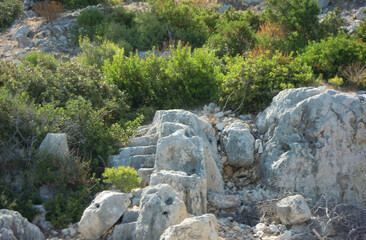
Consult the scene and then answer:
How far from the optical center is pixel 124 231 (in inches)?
203

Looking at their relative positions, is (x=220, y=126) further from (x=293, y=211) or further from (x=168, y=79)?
(x=293, y=211)

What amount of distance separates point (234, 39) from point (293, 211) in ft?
23.1

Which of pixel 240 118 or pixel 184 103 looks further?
pixel 184 103

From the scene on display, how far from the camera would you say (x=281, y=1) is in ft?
37.8

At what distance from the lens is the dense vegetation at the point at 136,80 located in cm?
638

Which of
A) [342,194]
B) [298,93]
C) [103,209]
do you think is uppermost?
[298,93]

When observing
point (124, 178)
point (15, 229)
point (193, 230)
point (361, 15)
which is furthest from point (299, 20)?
point (15, 229)

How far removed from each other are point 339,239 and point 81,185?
3.63 metres

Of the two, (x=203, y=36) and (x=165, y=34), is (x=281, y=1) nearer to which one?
(x=203, y=36)

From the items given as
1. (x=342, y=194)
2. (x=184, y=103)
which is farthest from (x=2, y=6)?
(x=342, y=194)

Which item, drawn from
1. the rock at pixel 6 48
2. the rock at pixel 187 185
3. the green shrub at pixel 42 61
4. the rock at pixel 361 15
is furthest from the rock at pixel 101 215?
the rock at pixel 361 15

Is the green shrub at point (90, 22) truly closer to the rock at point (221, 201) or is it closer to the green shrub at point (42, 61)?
the green shrub at point (42, 61)

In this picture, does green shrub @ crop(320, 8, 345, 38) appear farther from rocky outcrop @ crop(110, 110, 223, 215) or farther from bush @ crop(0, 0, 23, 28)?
bush @ crop(0, 0, 23, 28)

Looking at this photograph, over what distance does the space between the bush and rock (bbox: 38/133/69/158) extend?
1043 cm
